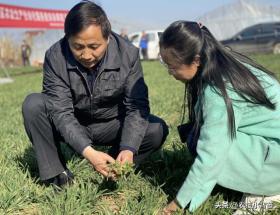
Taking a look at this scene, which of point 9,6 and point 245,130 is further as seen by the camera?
point 9,6

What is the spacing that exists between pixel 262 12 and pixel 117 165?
37.4 metres

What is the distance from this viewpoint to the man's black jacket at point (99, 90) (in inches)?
106

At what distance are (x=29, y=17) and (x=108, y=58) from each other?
1507 cm

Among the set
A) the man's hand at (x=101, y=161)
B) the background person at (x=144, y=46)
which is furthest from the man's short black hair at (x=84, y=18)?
the background person at (x=144, y=46)

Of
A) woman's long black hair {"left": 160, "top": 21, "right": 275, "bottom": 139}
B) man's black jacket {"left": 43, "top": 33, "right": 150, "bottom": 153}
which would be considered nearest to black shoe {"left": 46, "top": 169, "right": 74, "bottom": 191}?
man's black jacket {"left": 43, "top": 33, "right": 150, "bottom": 153}

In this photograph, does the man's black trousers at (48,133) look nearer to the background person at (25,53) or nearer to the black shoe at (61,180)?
the black shoe at (61,180)

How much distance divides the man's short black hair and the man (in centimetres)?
1

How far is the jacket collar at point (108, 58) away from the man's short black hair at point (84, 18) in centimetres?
19

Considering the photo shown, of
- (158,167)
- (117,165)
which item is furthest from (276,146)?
(158,167)

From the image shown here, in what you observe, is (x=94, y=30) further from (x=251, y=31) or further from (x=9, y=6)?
(x=251, y=31)

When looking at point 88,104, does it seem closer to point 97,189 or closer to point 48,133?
point 48,133

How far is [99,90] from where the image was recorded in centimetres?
277

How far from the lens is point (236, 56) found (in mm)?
2340

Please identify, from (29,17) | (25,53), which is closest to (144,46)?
(29,17)
